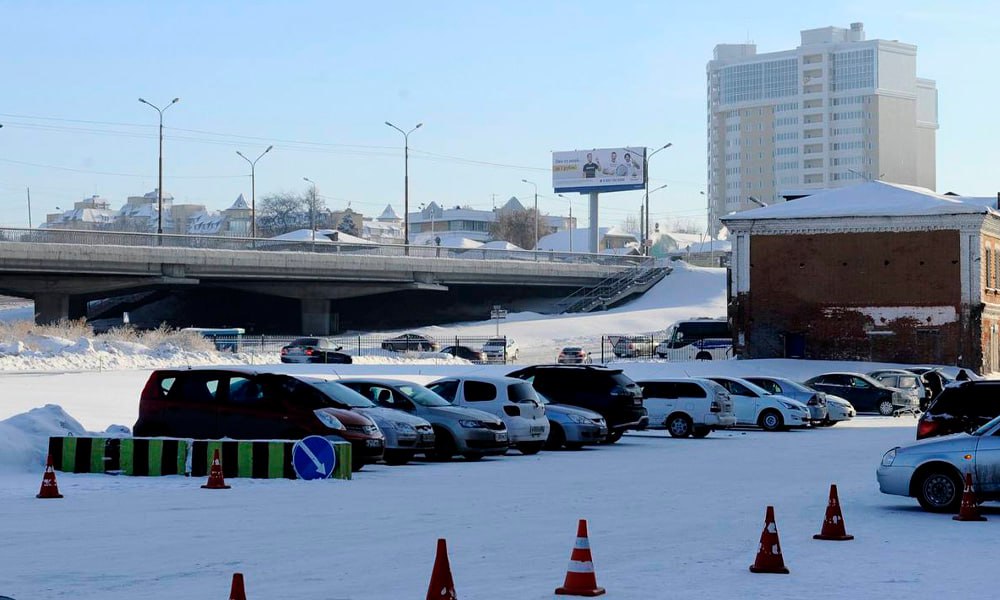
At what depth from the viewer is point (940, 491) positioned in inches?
686

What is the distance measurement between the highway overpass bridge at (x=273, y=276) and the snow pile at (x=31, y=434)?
5387 cm

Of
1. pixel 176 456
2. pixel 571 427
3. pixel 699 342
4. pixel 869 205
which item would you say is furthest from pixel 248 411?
pixel 699 342

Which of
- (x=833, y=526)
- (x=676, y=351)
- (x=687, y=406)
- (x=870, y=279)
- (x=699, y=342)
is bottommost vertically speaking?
(x=833, y=526)

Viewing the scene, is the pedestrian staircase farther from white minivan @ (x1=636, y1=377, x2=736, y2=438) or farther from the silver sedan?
the silver sedan

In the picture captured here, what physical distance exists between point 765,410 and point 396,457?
15.4m

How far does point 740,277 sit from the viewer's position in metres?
67.7

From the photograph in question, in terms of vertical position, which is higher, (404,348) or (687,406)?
(404,348)

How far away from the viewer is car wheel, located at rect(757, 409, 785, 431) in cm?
3691

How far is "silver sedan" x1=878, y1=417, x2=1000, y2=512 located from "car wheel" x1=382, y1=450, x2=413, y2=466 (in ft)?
29.0

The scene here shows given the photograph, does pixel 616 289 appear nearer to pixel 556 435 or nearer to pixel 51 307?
pixel 51 307

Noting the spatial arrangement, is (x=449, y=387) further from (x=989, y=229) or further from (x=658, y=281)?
(x=658, y=281)

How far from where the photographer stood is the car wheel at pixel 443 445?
2533 centimetres

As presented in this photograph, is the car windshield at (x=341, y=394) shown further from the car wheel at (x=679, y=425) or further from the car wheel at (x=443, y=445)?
the car wheel at (x=679, y=425)

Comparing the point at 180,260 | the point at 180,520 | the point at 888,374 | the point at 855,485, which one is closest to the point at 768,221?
the point at 888,374
